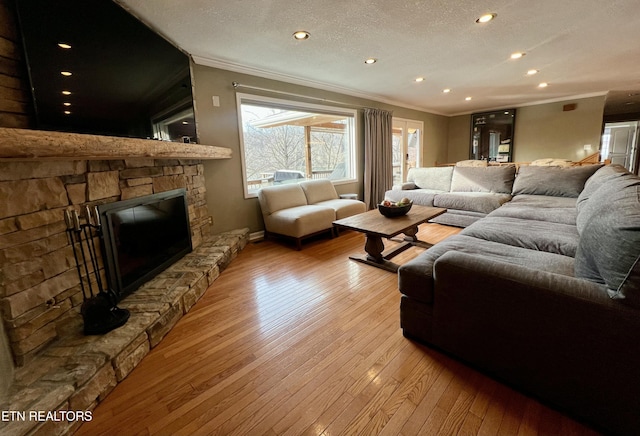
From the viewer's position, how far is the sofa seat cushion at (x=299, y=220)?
329 cm

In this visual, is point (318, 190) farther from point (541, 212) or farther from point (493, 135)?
point (493, 135)

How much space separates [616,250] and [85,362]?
226 cm

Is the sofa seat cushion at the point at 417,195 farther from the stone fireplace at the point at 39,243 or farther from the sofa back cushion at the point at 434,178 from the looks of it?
the stone fireplace at the point at 39,243

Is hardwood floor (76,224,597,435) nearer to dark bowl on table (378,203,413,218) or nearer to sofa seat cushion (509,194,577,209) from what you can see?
dark bowl on table (378,203,413,218)

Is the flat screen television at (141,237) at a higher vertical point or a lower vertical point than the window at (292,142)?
lower

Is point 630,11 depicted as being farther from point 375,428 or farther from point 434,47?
point 375,428

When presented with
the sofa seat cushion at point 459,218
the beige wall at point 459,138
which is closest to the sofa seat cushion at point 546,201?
the sofa seat cushion at point 459,218

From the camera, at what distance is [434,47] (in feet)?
9.46

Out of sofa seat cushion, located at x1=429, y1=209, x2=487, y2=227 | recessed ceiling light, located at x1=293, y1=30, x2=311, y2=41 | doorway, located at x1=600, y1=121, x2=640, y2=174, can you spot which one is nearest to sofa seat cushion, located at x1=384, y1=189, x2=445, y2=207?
sofa seat cushion, located at x1=429, y1=209, x2=487, y2=227

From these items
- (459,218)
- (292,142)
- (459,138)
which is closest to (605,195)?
(459,218)

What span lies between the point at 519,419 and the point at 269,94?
391 cm

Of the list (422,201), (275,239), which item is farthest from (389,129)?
(275,239)

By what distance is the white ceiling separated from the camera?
208cm

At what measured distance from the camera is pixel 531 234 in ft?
6.61
